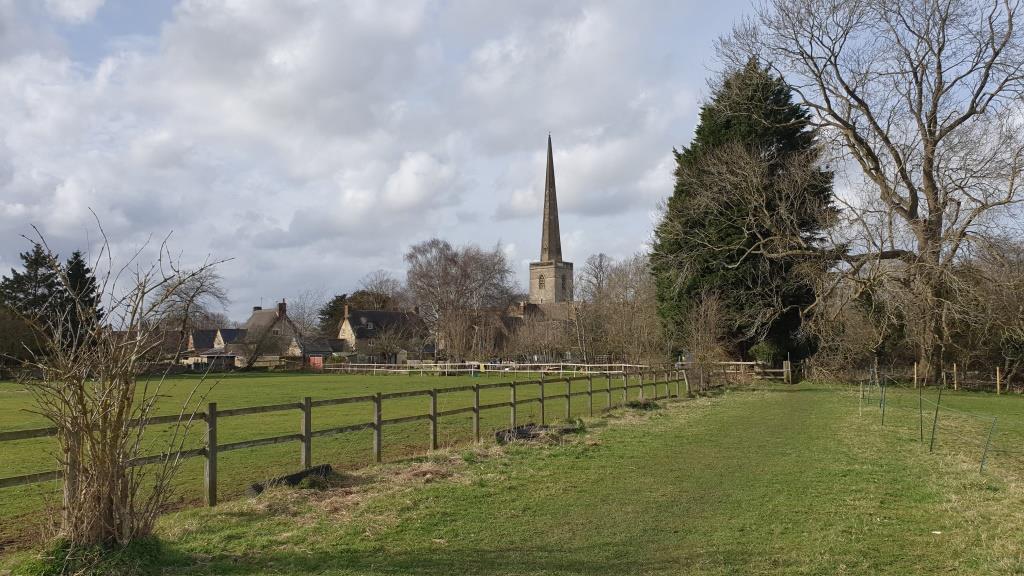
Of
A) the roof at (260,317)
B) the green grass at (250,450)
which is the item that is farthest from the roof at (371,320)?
the green grass at (250,450)

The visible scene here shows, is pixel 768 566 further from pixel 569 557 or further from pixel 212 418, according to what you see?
pixel 212 418

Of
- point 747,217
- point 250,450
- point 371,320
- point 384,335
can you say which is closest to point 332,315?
point 371,320

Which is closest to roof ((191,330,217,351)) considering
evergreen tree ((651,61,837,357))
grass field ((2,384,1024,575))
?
evergreen tree ((651,61,837,357))

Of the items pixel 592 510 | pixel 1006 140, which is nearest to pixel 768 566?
pixel 592 510

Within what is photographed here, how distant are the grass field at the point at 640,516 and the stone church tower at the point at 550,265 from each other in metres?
94.2

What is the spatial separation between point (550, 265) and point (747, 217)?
72715 mm

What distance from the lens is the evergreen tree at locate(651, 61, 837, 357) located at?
3325 centimetres

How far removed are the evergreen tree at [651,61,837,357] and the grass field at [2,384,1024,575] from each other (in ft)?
69.3

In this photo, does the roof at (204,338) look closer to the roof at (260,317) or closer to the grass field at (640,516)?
the roof at (260,317)

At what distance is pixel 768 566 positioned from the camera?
6.21 meters

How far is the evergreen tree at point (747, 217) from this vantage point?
109 feet

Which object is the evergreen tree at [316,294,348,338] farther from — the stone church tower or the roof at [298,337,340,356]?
the stone church tower

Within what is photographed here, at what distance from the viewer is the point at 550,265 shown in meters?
108

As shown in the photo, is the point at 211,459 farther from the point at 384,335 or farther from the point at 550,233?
the point at 550,233
